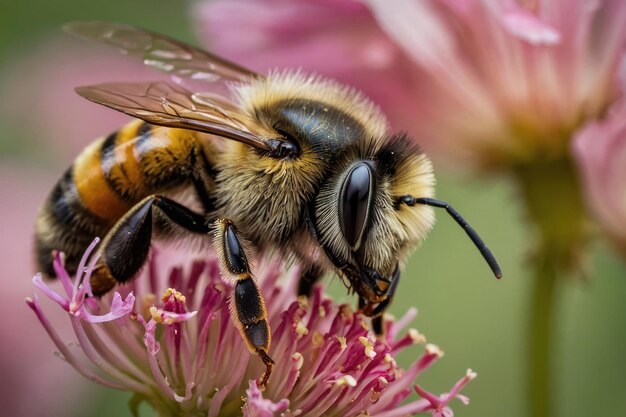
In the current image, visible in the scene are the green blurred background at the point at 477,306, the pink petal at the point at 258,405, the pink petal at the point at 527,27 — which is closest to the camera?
the pink petal at the point at 258,405

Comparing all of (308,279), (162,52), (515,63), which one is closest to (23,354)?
(162,52)

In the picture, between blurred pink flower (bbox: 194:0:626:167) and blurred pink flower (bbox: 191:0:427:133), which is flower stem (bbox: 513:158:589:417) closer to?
blurred pink flower (bbox: 194:0:626:167)

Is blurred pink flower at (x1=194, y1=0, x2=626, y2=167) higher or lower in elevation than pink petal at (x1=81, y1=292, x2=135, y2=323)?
higher

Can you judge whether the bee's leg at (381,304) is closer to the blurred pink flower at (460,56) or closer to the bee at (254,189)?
the bee at (254,189)

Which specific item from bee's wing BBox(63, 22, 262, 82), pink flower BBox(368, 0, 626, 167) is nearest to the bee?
bee's wing BBox(63, 22, 262, 82)

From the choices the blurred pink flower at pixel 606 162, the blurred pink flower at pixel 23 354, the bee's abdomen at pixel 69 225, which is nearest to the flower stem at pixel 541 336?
the blurred pink flower at pixel 606 162

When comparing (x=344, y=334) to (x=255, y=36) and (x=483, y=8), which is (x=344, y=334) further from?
(x=255, y=36)
